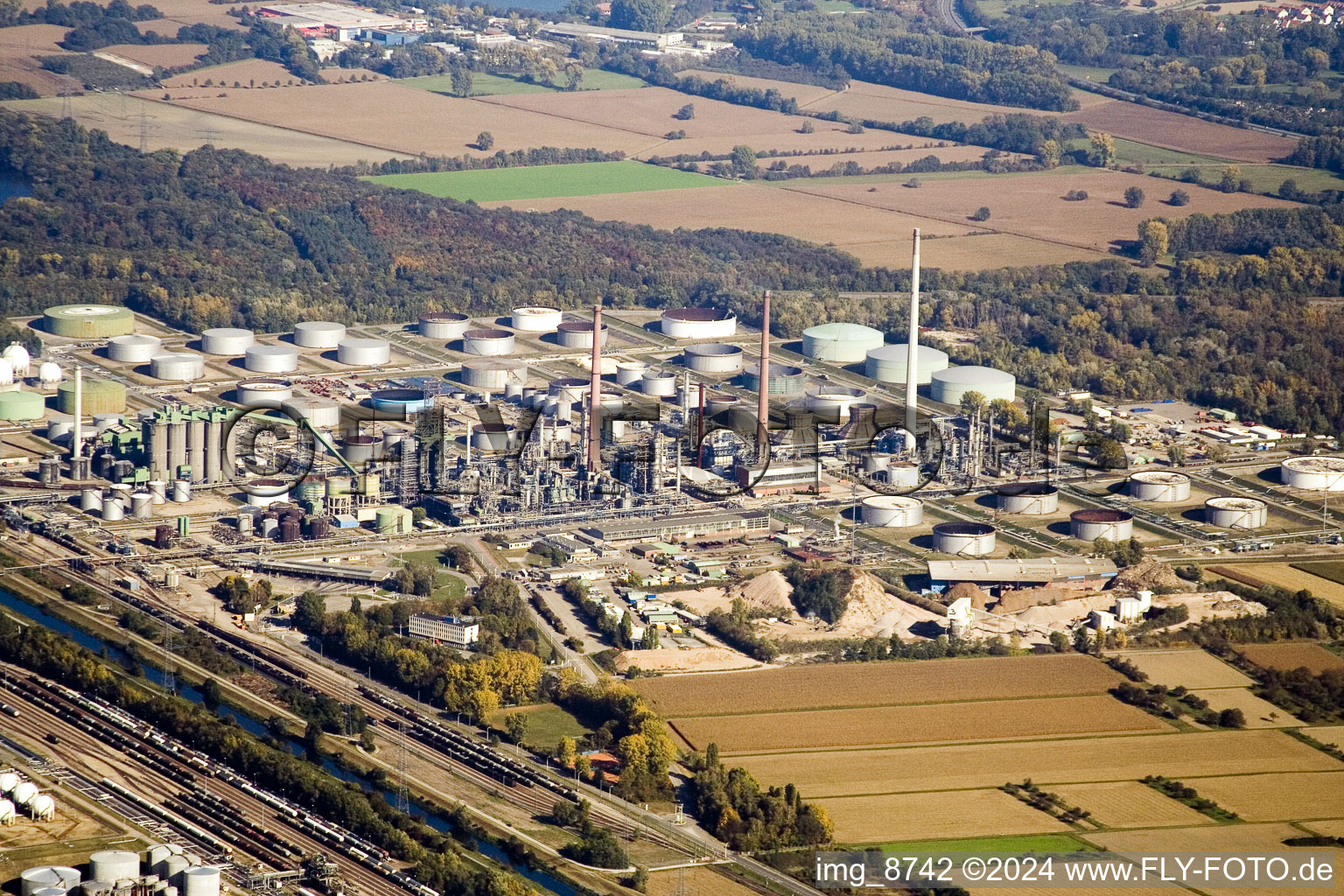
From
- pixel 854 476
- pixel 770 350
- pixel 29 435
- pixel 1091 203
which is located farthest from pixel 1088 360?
pixel 29 435

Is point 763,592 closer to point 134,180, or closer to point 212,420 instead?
point 212,420

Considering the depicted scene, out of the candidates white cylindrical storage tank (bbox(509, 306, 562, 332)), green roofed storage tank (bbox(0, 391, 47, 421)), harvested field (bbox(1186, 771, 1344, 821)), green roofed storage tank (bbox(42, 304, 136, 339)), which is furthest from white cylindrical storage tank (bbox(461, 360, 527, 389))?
harvested field (bbox(1186, 771, 1344, 821))

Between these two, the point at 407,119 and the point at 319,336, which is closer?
the point at 319,336

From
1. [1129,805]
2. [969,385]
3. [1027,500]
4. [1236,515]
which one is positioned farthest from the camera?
[969,385]

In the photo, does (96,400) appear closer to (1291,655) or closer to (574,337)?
(574,337)

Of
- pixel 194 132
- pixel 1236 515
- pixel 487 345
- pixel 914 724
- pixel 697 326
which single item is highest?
pixel 194 132

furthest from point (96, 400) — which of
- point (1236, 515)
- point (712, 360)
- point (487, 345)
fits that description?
point (1236, 515)

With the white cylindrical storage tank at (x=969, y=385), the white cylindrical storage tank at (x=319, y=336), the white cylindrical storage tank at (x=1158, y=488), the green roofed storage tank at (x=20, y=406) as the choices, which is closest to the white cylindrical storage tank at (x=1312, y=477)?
the white cylindrical storage tank at (x=1158, y=488)
